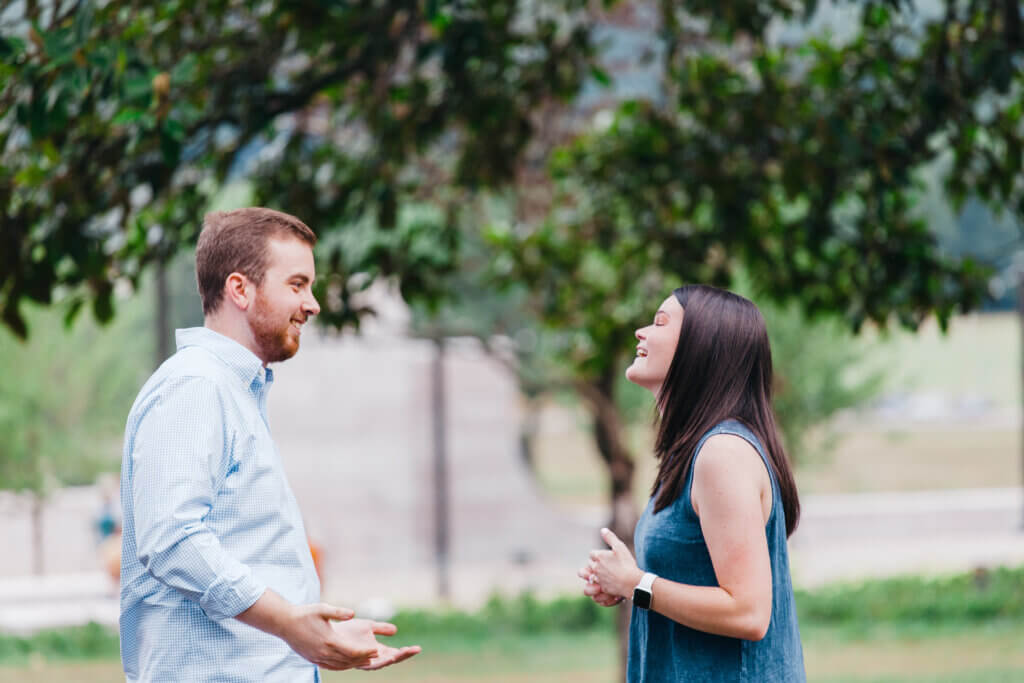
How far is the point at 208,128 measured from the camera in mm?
5453

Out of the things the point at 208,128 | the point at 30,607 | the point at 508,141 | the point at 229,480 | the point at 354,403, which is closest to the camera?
the point at 229,480

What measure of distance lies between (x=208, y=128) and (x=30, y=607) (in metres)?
15.2

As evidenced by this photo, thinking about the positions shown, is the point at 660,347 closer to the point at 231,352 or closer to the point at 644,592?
the point at 644,592

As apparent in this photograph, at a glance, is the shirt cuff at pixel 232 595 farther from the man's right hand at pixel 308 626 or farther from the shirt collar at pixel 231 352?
the shirt collar at pixel 231 352

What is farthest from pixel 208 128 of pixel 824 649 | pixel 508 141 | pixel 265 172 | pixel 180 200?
pixel 824 649

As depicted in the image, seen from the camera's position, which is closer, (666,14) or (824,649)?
(666,14)

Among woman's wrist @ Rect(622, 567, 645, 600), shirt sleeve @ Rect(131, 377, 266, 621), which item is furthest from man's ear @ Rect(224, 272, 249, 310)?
woman's wrist @ Rect(622, 567, 645, 600)

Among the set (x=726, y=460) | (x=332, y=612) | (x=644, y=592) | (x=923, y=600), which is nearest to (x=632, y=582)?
(x=644, y=592)

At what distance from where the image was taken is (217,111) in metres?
5.31

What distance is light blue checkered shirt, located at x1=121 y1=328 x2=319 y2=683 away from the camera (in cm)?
204

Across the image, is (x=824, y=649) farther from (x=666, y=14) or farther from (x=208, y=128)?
(x=208, y=128)

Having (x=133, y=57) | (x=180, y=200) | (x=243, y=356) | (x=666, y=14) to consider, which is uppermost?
(x=666, y=14)

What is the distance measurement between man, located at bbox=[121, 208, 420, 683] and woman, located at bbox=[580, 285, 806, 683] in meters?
0.54

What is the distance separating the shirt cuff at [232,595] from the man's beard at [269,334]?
1.48 ft
